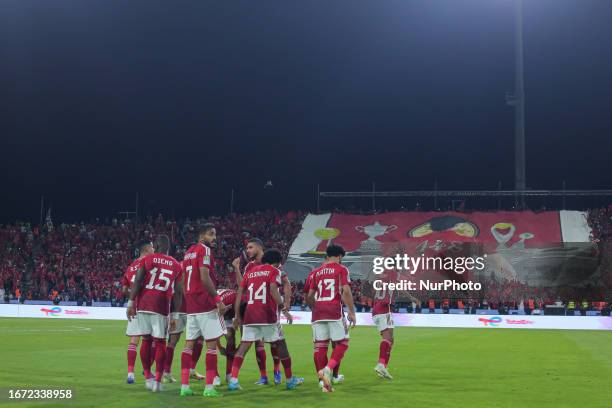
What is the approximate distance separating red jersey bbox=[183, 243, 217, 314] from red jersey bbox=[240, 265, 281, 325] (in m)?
0.73

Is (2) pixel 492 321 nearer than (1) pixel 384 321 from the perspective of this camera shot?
No

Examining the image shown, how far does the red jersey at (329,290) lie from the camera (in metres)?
12.0

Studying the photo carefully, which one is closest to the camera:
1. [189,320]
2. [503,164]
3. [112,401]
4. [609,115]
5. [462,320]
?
[112,401]

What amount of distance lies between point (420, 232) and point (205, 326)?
43.5 m

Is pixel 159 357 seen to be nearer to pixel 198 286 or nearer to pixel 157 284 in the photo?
pixel 157 284

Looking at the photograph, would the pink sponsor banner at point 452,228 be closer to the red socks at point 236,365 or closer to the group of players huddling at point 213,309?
the group of players huddling at point 213,309

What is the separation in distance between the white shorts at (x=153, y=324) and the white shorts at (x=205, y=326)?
1.57ft

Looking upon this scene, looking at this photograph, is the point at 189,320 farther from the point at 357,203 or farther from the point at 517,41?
the point at 357,203

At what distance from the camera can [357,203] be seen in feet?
205

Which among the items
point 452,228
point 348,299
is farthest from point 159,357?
point 452,228

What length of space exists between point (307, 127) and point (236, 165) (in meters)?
7.66

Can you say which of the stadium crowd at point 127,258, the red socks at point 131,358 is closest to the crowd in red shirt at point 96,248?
the stadium crowd at point 127,258

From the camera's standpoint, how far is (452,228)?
53.2m

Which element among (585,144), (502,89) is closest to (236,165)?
(502,89)
